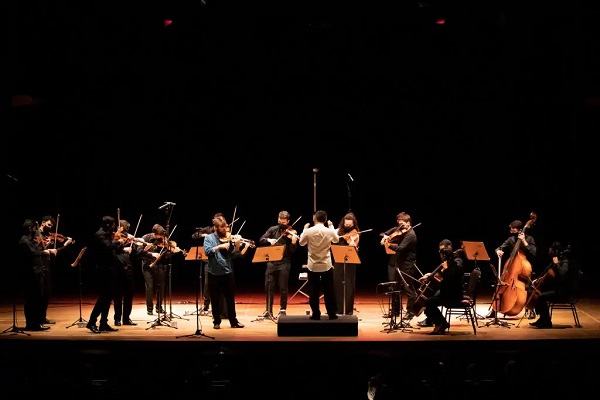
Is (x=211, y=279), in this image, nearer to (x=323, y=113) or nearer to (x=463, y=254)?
(x=463, y=254)

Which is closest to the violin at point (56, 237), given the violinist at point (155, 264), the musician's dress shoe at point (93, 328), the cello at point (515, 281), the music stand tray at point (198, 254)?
the violinist at point (155, 264)

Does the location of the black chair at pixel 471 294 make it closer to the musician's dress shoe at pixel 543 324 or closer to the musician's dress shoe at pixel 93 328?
the musician's dress shoe at pixel 543 324

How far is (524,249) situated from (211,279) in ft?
15.2

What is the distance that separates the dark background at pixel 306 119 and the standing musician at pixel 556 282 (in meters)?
Answer: 0.63

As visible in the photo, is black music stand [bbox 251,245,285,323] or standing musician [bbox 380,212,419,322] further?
standing musician [bbox 380,212,419,322]

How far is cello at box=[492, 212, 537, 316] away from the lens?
35.4 feet

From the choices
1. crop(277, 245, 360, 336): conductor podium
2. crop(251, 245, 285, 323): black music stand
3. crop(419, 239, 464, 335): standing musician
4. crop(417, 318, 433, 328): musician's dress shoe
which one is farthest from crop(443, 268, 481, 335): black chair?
crop(251, 245, 285, 323): black music stand

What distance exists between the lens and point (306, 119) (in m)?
14.7

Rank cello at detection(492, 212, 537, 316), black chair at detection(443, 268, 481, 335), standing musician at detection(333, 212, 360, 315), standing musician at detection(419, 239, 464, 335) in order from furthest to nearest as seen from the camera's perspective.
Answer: standing musician at detection(333, 212, 360, 315) → cello at detection(492, 212, 537, 316) → black chair at detection(443, 268, 481, 335) → standing musician at detection(419, 239, 464, 335)

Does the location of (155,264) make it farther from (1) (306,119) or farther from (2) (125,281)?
(1) (306,119)

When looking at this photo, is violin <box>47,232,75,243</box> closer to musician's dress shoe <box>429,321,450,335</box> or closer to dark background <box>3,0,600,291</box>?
dark background <box>3,0,600,291</box>
